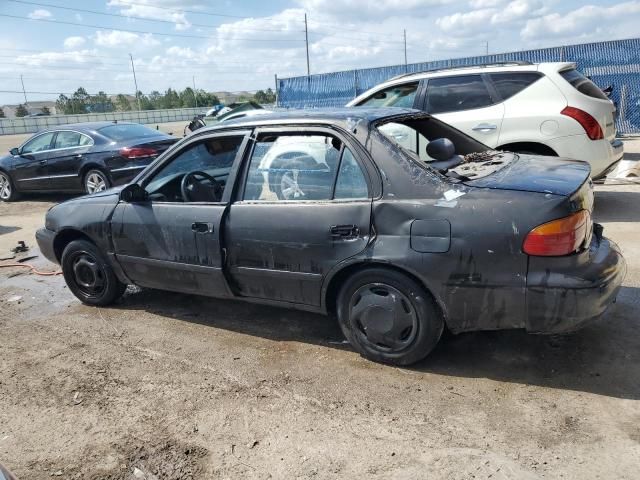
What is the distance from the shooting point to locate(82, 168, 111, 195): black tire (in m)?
9.78

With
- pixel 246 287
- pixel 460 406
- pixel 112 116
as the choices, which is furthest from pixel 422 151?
pixel 112 116

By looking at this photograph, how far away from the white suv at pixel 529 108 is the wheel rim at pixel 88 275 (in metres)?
4.57

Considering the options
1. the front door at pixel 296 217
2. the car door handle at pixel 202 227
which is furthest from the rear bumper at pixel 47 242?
the front door at pixel 296 217

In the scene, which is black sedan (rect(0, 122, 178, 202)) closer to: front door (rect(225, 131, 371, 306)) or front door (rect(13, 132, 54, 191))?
front door (rect(13, 132, 54, 191))

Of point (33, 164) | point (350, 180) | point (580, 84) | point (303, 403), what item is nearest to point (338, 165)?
point (350, 180)

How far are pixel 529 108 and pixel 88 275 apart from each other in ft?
17.0

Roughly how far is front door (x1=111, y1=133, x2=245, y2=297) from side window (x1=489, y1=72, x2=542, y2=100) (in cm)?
410

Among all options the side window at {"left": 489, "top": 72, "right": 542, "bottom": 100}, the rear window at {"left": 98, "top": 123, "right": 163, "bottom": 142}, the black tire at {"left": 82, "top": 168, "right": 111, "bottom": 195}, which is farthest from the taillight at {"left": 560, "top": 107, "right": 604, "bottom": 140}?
the black tire at {"left": 82, "top": 168, "right": 111, "bottom": 195}

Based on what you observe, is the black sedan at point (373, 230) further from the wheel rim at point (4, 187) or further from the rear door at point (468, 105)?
the wheel rim at point (4, 187)

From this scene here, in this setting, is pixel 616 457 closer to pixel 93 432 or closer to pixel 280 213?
pixel 280 213

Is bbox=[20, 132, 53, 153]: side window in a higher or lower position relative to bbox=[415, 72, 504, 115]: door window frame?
lower

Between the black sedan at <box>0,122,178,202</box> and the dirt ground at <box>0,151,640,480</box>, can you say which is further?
the black sedan at <box>0,122,178,202</box>

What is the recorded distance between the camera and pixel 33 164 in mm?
10750

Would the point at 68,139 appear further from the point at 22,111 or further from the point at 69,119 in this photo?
the point at 22,111
